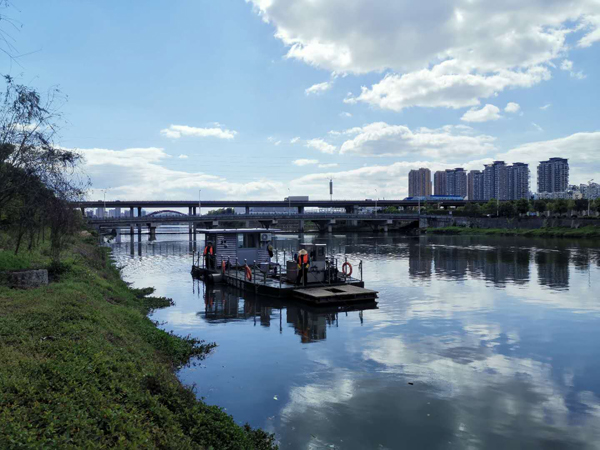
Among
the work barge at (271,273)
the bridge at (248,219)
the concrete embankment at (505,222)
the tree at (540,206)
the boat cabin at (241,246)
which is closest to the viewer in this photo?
the work barge at (271,273)

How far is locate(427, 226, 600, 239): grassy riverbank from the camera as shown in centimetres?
9006

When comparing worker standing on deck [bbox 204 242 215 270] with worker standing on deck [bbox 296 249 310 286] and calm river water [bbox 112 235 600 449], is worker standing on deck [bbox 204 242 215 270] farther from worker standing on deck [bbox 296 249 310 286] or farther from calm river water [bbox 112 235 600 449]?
worker standing on deck [bbox 296 249 310 286]

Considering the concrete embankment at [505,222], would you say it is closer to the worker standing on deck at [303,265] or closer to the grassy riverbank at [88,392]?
the worker standing on deck at [303,265]

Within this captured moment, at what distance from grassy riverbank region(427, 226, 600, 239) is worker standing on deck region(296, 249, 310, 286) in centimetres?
7912

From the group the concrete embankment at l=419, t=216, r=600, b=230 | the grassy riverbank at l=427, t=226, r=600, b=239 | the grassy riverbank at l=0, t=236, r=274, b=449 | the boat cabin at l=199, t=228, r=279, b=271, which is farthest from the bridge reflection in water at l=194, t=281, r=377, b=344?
the concrete embankment at l=419, t=216, r=600, b=230

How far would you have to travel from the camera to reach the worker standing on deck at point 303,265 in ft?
95.5

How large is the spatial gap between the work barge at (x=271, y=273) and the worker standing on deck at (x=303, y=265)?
0.06 metres

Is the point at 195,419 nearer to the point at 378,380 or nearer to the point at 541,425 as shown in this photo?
the point at 378,380

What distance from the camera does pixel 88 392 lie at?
8117 millimetres

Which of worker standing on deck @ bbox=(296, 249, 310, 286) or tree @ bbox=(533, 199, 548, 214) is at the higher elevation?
tree @ bbox=(533, 199, 548, 214)

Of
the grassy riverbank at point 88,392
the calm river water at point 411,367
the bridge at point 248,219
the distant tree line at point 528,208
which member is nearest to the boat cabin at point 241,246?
the calm river water at point 411,367

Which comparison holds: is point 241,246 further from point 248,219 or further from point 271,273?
point 248,219

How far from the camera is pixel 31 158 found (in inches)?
685

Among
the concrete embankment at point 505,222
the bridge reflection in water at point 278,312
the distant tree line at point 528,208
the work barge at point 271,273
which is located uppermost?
the distant tree line at point 528,208
